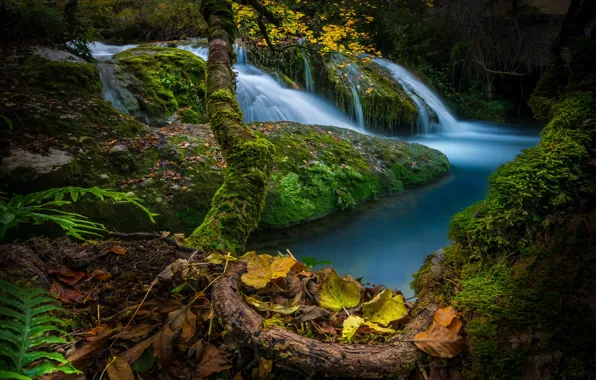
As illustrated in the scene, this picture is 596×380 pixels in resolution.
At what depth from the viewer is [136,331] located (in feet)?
4.00

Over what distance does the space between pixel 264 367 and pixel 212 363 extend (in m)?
0.18

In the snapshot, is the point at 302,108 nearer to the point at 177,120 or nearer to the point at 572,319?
the point at 177,120

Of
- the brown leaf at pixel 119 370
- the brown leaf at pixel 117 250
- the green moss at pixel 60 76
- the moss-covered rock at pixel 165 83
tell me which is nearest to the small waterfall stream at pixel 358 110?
the moss-covered rock at pixel 165 83

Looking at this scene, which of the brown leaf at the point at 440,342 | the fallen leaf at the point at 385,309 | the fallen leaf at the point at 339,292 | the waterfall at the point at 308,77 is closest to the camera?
the brown leaf at the point at 440,342

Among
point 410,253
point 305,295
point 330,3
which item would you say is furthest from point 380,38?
point 305,295

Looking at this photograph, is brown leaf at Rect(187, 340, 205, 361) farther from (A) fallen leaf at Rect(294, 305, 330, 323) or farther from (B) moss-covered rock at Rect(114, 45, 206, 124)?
(B) moss-covered rock at Rect(114, 45, 206, 124)

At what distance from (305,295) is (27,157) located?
4507mm

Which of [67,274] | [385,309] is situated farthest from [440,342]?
[67,274]

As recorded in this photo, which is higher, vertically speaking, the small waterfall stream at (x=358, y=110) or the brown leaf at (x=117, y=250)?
the small waterfall stream at (x=358, y=110)

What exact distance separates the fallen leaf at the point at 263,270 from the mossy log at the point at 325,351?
13 centimetres

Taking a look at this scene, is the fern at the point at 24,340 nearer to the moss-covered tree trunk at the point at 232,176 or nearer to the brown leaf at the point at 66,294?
the brown leaf at the point at 66,294

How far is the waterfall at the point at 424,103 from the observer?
13.1 m

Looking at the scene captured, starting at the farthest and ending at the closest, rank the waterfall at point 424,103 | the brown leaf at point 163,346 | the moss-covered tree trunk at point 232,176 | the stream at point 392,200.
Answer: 1. the waterfall at point 424,103
2. the stream at point 392,200
3. the moss-covered tree trunk at point 232,176
4. the brown leaf at point 163,346

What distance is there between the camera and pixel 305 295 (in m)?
1.41
